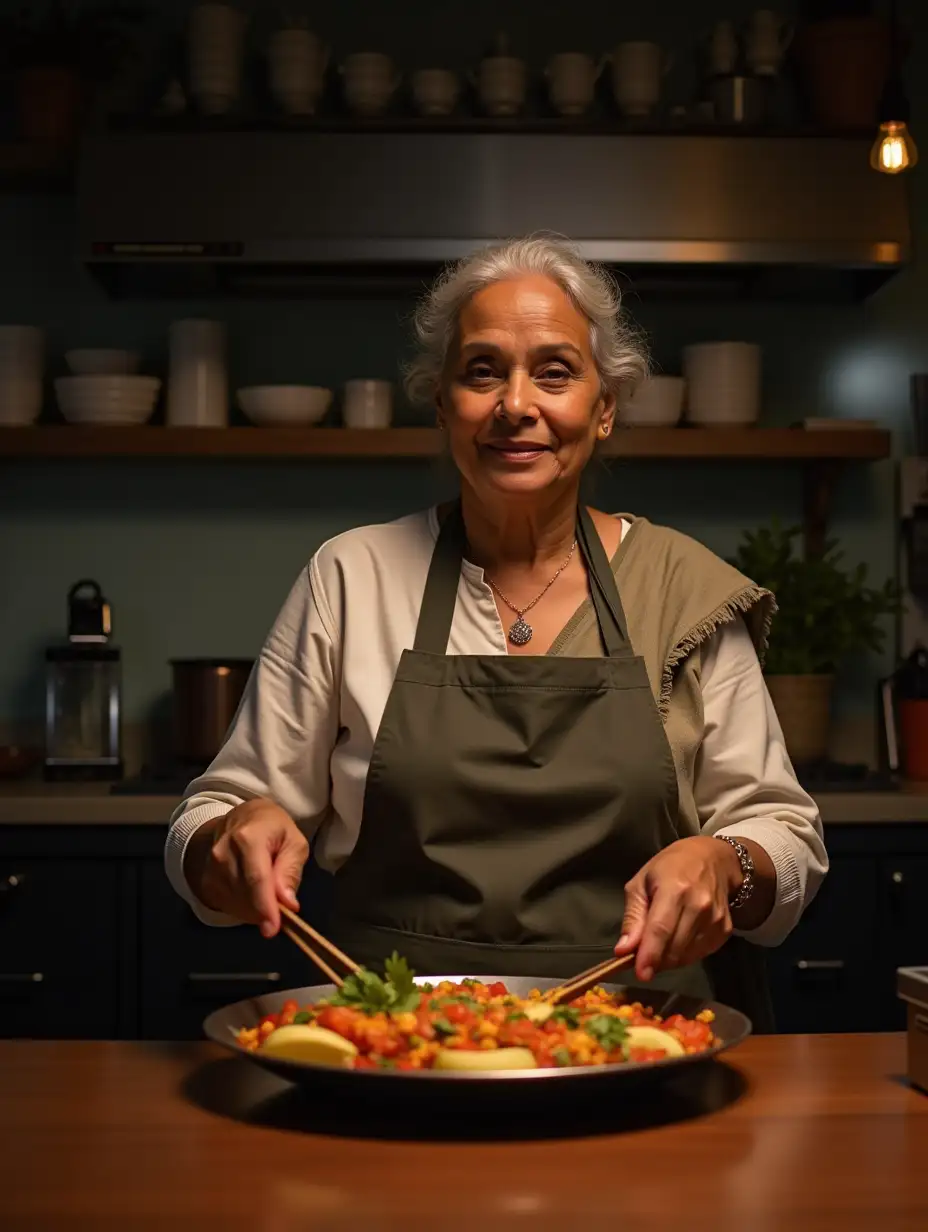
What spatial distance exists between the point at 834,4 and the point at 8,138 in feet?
6.07

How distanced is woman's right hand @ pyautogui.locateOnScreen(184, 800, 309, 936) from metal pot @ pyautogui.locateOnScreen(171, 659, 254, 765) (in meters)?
1.68

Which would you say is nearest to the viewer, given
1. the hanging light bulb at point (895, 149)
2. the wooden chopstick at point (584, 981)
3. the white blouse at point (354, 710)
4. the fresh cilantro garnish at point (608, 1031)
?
the fresh cilantro garnish at point (608, 1031)

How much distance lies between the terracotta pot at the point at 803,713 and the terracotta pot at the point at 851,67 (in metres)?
1.18

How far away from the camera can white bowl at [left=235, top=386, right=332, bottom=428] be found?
3.45 meters

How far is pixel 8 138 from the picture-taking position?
368 centimetres

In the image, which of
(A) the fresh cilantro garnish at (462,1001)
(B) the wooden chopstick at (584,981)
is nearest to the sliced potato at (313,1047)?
(A) the fresh cilantro garnish at (462,1001)

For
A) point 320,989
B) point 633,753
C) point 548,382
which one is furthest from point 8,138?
point 320,989

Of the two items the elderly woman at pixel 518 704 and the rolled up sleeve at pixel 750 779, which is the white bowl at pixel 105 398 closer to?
the elderly woman at pixel 518 704

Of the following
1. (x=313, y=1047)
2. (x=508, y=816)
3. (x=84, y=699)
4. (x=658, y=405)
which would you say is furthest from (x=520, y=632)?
(x=84, y=699)

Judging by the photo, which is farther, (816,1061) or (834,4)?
(834,4)

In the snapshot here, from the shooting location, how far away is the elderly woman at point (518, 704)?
179 centimetres

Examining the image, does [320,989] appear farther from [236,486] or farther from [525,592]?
[236,486]

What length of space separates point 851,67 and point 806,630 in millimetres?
1203

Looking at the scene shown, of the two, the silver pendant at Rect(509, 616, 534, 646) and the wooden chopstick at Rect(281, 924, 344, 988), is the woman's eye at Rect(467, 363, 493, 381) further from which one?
the wooden chopstick at Rect(281, 924, 344, 988)
